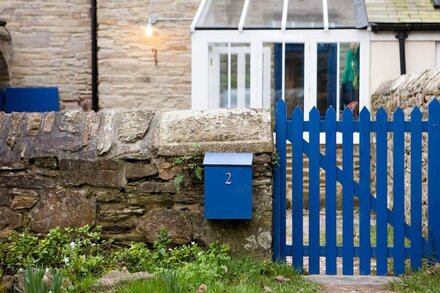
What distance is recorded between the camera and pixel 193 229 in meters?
5.26

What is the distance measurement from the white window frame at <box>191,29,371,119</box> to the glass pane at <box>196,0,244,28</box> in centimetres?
14

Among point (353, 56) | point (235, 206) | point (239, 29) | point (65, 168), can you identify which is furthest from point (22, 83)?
point (235, 206)

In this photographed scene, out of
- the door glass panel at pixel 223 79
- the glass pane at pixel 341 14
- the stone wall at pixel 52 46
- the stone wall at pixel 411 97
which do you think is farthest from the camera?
the stone wall at pixel 52 46

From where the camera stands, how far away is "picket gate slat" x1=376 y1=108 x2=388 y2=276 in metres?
5.40

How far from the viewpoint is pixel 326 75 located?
10906 millimetres

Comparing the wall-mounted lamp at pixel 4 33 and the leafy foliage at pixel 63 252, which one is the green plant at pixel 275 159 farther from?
the wall-mounted lamp at pixel 4 33

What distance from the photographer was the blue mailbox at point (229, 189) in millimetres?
5035

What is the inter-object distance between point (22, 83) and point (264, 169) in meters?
7.88

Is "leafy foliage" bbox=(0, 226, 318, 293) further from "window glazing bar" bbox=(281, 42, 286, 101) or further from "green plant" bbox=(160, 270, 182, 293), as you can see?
"window glazing bar" bbox=(281, 42, 286, 101)

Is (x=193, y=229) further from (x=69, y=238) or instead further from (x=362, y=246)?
(x=362, y=246)

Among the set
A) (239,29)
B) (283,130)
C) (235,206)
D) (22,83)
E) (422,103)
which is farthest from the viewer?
(22,83)

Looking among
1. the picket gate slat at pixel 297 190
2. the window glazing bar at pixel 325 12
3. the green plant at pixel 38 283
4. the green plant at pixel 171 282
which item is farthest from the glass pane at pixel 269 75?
the green plant at pixel 38 283

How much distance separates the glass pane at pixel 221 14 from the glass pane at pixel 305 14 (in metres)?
0.83

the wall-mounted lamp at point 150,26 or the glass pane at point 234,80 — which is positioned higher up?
the wall-mounted lamp at point 150,26
